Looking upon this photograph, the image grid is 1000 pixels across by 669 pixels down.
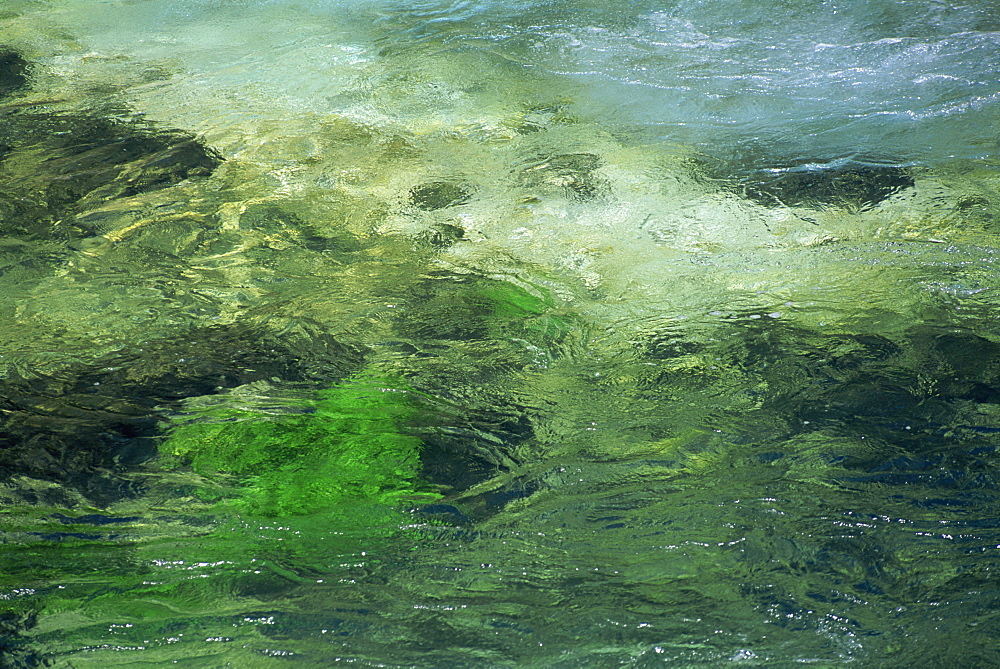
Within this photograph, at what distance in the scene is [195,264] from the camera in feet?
11.8

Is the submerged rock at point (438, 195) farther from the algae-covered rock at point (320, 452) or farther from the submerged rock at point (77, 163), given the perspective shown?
the algae-covered rock at point (320, 452)

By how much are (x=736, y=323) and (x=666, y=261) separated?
21.2 inches

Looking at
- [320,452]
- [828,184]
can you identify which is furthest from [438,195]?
[828,184]

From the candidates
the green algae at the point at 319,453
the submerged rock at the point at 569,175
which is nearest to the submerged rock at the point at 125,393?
the green algae at the point at 319,453

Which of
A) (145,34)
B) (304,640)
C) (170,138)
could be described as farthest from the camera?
(145,34)

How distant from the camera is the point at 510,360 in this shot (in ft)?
9.93

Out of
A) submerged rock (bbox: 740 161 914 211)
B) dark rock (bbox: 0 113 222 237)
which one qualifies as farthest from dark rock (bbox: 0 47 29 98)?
submerged rock (bbox: 740 161 914 211)

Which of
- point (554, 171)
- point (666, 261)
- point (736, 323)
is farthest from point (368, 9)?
point (736, 323)

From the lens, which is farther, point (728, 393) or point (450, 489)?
point (728, 393)

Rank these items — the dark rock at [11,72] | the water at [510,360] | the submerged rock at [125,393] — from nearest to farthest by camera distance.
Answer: the water at [510,360]
the submerged rock at [125,393]
the dark rock at [11,72]

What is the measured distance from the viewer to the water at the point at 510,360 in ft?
6.71

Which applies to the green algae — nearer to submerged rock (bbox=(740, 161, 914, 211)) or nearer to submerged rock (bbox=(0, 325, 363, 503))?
submerged rock (bbox=(0, 325, 363, 503))

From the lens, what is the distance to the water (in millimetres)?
2045

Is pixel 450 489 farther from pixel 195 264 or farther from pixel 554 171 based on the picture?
pixel 554 171
